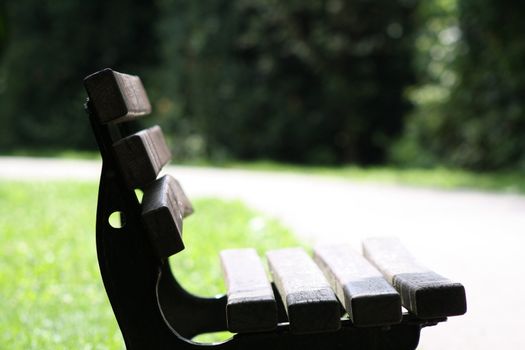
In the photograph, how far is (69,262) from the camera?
6086 mm

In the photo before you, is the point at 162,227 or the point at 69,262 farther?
the point at 69,262

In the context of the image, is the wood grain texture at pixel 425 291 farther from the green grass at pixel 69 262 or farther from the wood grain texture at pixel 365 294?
the green grass at pixel 69 262

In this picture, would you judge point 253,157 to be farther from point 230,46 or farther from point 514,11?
point 514,11

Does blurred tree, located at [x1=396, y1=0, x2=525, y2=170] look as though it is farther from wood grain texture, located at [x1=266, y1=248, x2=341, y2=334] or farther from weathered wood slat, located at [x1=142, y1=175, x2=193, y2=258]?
weathered wood slat, located at [x1=142, y1=175, x2=193, y2=258]

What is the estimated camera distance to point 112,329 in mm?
4125

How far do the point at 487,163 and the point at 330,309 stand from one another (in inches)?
513

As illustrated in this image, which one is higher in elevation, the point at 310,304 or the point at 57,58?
the point at 57,58

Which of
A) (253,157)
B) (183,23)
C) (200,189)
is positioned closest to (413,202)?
(200,189)

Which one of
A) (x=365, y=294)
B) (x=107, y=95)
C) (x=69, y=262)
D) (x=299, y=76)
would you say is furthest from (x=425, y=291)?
(x=299, y=76)

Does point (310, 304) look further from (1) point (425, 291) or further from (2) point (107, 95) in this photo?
(2) point (107, 95)

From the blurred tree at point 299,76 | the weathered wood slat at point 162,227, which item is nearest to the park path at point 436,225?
the weathered wood slat at point 162,227

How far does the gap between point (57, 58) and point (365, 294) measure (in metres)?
23.4

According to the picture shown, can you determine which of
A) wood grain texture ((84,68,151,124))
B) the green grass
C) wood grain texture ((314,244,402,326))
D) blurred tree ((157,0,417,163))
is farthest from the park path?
blurred tree ((157,0,417,163))

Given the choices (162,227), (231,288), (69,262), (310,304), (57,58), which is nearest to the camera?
(310,304)
